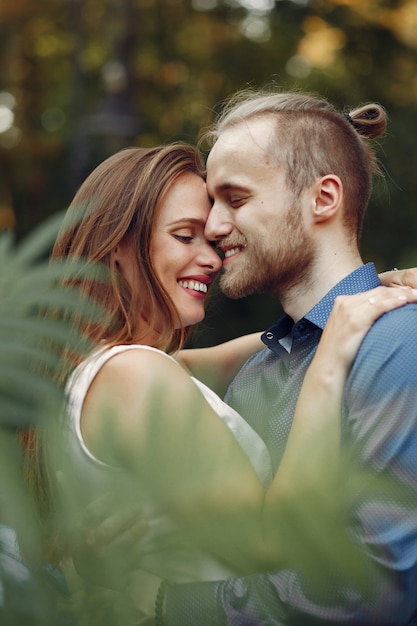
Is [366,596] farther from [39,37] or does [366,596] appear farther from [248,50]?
[39,37]

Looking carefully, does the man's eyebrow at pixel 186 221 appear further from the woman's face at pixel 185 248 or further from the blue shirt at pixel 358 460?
the blue shirt at pixel 358 460

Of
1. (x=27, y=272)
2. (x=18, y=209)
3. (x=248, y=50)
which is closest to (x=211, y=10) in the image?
(x=248, y=50)

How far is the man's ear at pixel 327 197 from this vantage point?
9.13 ft

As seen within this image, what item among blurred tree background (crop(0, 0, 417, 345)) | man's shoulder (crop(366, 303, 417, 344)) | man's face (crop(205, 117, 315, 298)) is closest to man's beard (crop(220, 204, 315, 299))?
man's face (crop(205, 117, 315, 298))

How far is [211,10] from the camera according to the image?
1296 centimetres

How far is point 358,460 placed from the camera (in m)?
0.61

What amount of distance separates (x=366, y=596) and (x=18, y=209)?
40.3 ft

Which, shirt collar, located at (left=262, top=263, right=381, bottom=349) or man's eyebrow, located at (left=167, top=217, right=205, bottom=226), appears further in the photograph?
man's eyebrow, located at (left=167, top=217, right=205, bottom=226)

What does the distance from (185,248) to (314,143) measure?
0.57 m

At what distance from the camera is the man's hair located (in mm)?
2826

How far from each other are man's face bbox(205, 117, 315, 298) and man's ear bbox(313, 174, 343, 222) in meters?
0.04

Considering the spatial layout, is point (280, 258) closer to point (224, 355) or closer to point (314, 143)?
point (314, 143)

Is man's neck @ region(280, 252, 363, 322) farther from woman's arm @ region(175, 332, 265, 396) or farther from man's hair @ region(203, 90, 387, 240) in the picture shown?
woman's arm @ region(175, 332, 265, 396)

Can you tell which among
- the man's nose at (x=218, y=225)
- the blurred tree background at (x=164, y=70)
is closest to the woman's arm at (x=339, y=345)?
the man's nose at (x=218, y=225)
